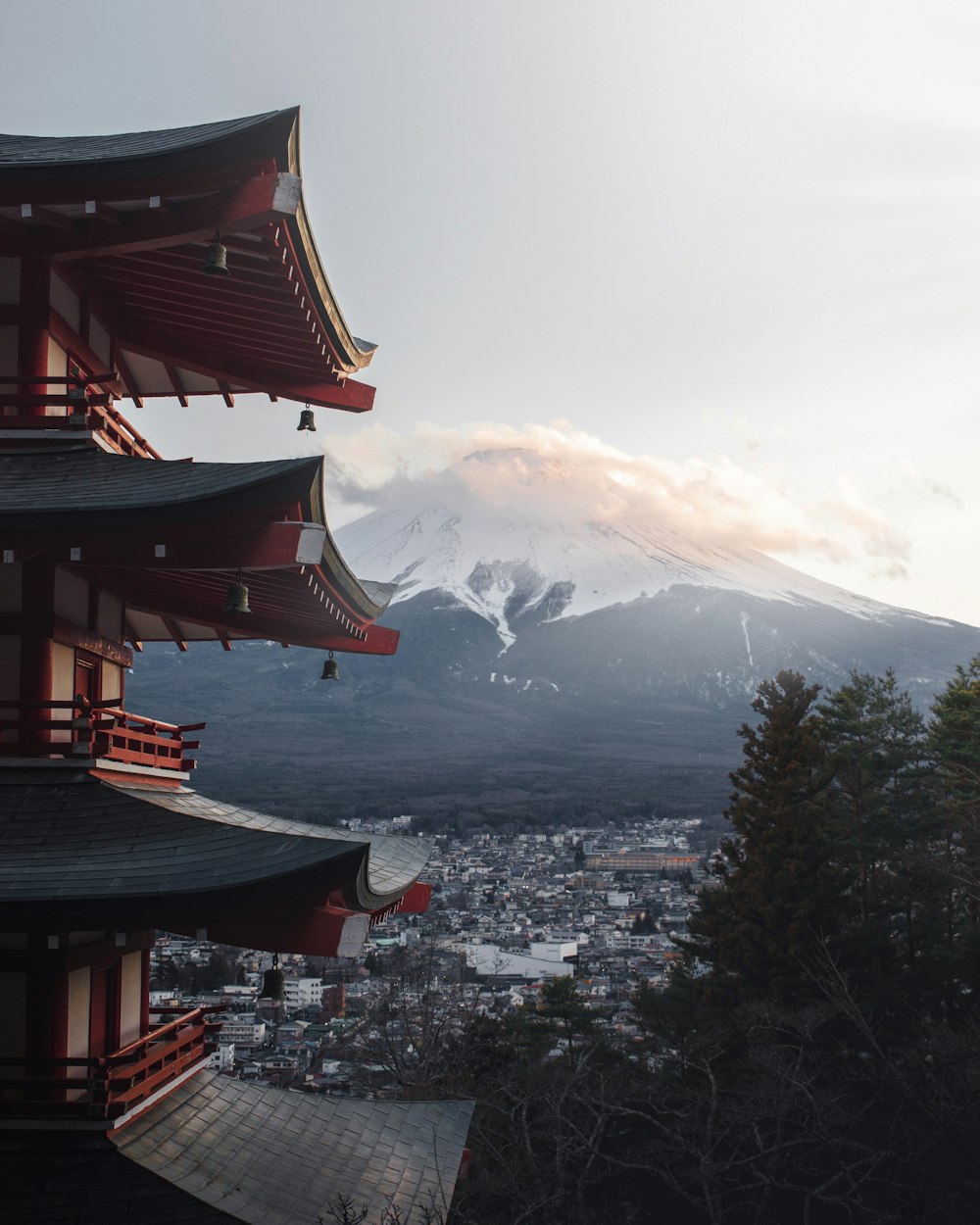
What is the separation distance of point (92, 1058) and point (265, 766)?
349 ft

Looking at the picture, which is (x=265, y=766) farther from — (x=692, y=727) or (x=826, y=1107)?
(x=826, y=1107)

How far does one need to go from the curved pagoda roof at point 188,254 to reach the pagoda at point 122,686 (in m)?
0.02

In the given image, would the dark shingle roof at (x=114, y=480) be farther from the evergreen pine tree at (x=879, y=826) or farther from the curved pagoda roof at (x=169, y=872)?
the evergreen pine tree at (x=879, y=826)

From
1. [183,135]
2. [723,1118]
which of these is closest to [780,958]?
[723,1118]

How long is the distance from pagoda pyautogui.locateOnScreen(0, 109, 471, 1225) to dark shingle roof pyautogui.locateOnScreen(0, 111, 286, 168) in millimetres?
44

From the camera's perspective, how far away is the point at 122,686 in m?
A: 9.87

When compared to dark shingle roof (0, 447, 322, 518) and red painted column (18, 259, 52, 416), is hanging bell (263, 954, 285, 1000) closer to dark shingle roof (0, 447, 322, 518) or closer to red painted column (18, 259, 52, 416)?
dark shingle roof (0, 447, 322, 518)

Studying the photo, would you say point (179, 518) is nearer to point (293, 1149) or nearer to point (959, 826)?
point (293, 1149)

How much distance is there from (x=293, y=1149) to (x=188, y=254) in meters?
6.37

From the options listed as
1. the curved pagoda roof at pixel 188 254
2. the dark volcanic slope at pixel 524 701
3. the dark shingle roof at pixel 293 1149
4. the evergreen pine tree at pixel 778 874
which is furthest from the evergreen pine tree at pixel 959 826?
the dark volcanic slope at pixel 524 701

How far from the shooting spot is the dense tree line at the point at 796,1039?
19.8 metres

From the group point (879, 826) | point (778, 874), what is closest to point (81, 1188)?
point (778, 874)

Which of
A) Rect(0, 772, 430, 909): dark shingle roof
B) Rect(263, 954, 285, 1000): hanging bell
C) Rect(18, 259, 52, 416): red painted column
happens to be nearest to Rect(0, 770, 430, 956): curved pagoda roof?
Rect(0, 772, 430, 909): dark shingle roof

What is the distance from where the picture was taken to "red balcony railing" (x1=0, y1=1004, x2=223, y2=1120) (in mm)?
7625
